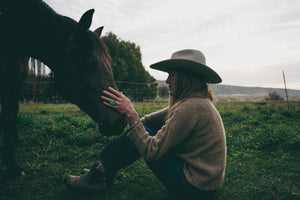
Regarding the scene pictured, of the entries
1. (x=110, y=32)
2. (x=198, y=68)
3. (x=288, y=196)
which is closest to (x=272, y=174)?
(x=288, y=196)

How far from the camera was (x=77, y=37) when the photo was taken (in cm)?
186

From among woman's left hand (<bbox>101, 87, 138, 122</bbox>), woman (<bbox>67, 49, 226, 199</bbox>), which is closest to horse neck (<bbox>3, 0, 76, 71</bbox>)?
woman's left hand (<bbox>101, 87, 138, 122</bbox>)

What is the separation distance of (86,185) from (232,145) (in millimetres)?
3169

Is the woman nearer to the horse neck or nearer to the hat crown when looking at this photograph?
the hat crown

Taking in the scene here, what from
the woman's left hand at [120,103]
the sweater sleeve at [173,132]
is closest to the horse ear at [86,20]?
the woman's left hand at [120,103]

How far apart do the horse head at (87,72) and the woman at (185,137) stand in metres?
0.14

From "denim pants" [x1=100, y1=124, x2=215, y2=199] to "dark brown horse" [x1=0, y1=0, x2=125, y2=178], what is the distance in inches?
7.5

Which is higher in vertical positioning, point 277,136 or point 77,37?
point 77,37

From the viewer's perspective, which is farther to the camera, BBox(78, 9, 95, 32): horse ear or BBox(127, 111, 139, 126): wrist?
BBox(78, 9, 95, 32): horse ear

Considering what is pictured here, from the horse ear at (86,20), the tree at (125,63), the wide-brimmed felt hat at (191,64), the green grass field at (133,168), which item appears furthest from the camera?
the tree at (125,63)

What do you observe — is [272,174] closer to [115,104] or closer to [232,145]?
[232,145]

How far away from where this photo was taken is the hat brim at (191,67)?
1.53 m

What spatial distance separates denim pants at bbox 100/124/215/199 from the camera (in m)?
1.50

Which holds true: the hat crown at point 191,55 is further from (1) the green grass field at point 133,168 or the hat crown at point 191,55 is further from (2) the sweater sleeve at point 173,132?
(1) the green grass field at point 133,168
